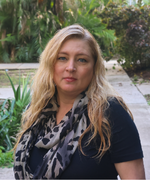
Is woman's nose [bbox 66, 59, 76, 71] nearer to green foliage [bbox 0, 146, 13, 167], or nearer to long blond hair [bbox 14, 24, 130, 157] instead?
long blond hair [bbox 14, 24, 130, 157]

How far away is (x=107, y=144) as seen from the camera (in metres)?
1.50

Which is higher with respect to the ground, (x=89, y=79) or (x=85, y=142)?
(x=89, y=79)

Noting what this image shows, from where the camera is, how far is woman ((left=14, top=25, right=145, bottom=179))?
1.50 metres

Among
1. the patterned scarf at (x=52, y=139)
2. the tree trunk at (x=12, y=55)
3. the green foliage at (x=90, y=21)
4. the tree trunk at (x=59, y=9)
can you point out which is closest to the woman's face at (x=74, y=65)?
the patterned scarf at (x=52, y=139)

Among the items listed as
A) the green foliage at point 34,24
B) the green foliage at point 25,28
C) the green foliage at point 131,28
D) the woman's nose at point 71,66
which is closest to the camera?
the woman's nose at point 71,66

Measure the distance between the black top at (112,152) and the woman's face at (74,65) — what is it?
26cm

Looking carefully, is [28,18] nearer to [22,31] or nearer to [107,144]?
[22,31]

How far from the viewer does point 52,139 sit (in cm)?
166

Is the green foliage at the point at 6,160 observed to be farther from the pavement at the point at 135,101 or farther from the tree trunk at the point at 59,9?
the tree trunk at the point at 59,9

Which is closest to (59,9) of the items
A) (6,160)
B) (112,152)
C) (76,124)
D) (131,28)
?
(131,28)

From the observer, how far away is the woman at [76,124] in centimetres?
150

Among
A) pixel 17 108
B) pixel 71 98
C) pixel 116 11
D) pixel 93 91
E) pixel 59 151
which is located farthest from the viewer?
pixel 116 11

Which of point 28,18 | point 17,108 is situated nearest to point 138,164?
point 17,108

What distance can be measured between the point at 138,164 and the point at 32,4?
42.8ft
